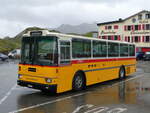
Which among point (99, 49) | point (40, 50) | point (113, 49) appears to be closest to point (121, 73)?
point (113, 49)

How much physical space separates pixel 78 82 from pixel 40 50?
2456 mm

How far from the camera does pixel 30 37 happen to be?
429 inches

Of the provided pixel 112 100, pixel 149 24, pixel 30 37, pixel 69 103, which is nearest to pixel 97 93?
pixel 112 100

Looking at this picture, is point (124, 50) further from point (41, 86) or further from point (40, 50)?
point (41, 86)

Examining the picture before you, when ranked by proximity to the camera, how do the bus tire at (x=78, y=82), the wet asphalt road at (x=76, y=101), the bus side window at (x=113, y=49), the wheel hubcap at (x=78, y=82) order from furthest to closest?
the bus side window at (x=113, y=49) < the wheel hubcap at (x=78, y=82) < the bus tire at (x=78, y=82) < the wet asphalt road at (x=76, y=101)

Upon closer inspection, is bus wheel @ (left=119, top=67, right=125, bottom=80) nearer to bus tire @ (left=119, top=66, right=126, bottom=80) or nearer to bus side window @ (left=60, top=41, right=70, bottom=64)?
bus tire @ (left=119, top=66, right=126, bottom=80)

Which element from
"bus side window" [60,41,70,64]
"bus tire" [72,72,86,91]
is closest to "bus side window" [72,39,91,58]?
"bus side window" [60,41,70,64]

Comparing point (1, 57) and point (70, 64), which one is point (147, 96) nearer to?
point (70, 64)

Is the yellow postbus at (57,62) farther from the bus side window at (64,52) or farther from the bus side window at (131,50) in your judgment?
the bus side window at (131,50)

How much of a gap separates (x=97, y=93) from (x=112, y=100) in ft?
5.13

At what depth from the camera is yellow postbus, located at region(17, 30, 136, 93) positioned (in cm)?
1005

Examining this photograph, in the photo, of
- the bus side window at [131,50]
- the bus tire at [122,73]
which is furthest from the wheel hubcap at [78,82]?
the bus side window at [131,50]

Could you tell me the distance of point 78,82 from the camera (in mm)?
11469

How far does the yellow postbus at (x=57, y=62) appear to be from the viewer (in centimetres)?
1005
